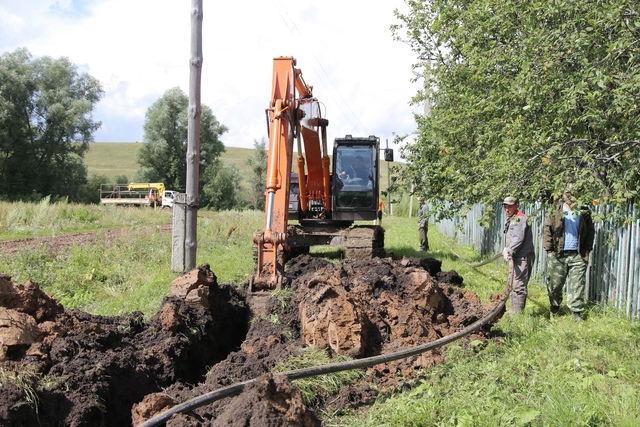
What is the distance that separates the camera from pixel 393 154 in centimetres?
1318

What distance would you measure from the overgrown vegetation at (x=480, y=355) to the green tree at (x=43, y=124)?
1238 inches

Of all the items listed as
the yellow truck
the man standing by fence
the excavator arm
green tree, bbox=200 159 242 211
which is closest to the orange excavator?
the excavator arm

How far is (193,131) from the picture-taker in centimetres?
927

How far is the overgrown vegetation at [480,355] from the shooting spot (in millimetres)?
4223

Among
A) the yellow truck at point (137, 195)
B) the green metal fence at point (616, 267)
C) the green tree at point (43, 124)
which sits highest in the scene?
the green tree at point (43, 124)

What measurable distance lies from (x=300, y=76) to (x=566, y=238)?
561 centimetres

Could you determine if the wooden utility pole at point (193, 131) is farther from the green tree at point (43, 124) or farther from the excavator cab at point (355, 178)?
the green tree at point (43, 124)

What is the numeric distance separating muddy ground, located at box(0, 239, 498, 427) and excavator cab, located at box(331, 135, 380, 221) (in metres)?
4.36

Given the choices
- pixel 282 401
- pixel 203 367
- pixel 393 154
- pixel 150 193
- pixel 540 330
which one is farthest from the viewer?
pixel 150 193

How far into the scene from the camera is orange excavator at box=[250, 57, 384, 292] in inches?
352

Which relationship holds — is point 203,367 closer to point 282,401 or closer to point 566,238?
point 282,401

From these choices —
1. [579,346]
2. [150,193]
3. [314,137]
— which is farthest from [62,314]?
[150,193]

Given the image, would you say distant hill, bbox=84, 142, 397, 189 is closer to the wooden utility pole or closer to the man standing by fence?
the wooden utility pole

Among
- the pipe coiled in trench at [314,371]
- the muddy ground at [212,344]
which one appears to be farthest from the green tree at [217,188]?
the pipe coiled in trench at [314,371]
